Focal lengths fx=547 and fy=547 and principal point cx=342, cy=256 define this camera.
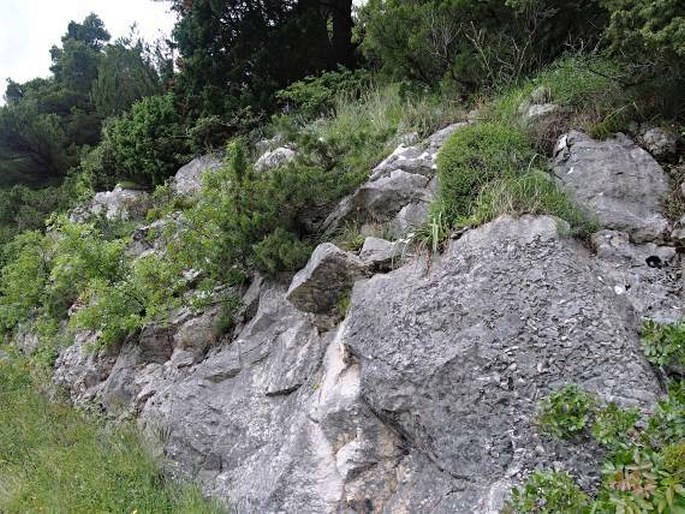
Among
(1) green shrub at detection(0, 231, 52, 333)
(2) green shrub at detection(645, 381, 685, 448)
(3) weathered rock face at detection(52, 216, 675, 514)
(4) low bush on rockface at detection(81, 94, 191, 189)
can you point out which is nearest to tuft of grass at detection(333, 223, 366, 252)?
(3) weathered rock face at detection(52, 216, 675, 514)

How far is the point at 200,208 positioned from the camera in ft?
20.2

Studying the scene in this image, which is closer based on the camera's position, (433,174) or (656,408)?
(656,408)

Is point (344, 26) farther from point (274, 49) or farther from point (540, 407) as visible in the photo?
point (540, 407)

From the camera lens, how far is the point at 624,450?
107 inches

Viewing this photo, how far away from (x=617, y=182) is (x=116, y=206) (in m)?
8.91

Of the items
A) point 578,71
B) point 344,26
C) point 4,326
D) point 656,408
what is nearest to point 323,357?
point 656,408

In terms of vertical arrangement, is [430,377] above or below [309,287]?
below

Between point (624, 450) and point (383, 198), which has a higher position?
point (383, 198)

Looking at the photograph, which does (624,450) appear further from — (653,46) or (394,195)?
(394,195)

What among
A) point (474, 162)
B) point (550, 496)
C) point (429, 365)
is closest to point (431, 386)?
point (429, 365)

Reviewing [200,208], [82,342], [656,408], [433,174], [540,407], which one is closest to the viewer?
[656,408]

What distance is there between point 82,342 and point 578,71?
7.31m

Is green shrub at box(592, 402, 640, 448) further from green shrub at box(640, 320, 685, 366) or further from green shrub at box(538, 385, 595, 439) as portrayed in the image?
green shrub at box(640, 320, 685, 366)

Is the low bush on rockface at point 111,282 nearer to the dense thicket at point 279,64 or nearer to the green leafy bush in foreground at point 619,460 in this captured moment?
the dense thicket at point 279,64
